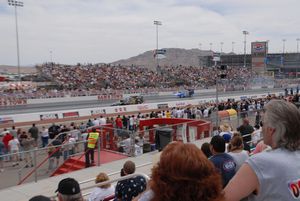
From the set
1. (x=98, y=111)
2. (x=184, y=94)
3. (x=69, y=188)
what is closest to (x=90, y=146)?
(x=69, y=188)

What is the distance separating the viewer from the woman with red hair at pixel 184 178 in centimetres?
176

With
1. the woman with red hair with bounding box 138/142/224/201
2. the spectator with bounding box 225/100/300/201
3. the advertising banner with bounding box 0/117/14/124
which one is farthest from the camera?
the advertising banner with bounding box 0/117/14/124

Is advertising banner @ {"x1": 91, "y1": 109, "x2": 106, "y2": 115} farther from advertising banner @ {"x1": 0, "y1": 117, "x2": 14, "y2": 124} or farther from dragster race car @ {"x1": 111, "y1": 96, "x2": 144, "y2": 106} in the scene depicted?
advertising banner @ {"x1": 0, "y1": 117, "x2": 14, "y2": 124}

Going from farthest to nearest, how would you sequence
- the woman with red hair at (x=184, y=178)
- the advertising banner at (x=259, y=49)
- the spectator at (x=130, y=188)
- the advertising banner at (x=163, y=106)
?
the advertising banner at (x=259, y=49), the advertising banner at (x=163, y=106), the spectator at (x=130, y=188), the woman with red hair at (x=184, y=178)

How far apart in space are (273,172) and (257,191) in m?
0.14

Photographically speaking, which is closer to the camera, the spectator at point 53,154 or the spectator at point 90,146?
the spectator at point 53,154

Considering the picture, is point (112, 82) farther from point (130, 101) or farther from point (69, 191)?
point (69, 191)

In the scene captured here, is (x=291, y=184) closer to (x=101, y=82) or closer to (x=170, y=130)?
(x=170, y=130)

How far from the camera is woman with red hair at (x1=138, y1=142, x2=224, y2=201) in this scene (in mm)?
1764

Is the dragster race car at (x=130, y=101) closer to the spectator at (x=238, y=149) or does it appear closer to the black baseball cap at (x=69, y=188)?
the spectator at (x=238, y=149)

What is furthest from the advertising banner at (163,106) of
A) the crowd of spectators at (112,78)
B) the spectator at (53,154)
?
the spectator at (53,154)

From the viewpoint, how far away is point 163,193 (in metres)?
1.77

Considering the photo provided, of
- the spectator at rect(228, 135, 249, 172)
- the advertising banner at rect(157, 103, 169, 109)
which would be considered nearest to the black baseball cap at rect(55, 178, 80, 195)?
the spectator at rect(228, 135, 249, 172)

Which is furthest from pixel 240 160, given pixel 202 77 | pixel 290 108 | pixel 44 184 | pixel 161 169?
pixel 202 77
